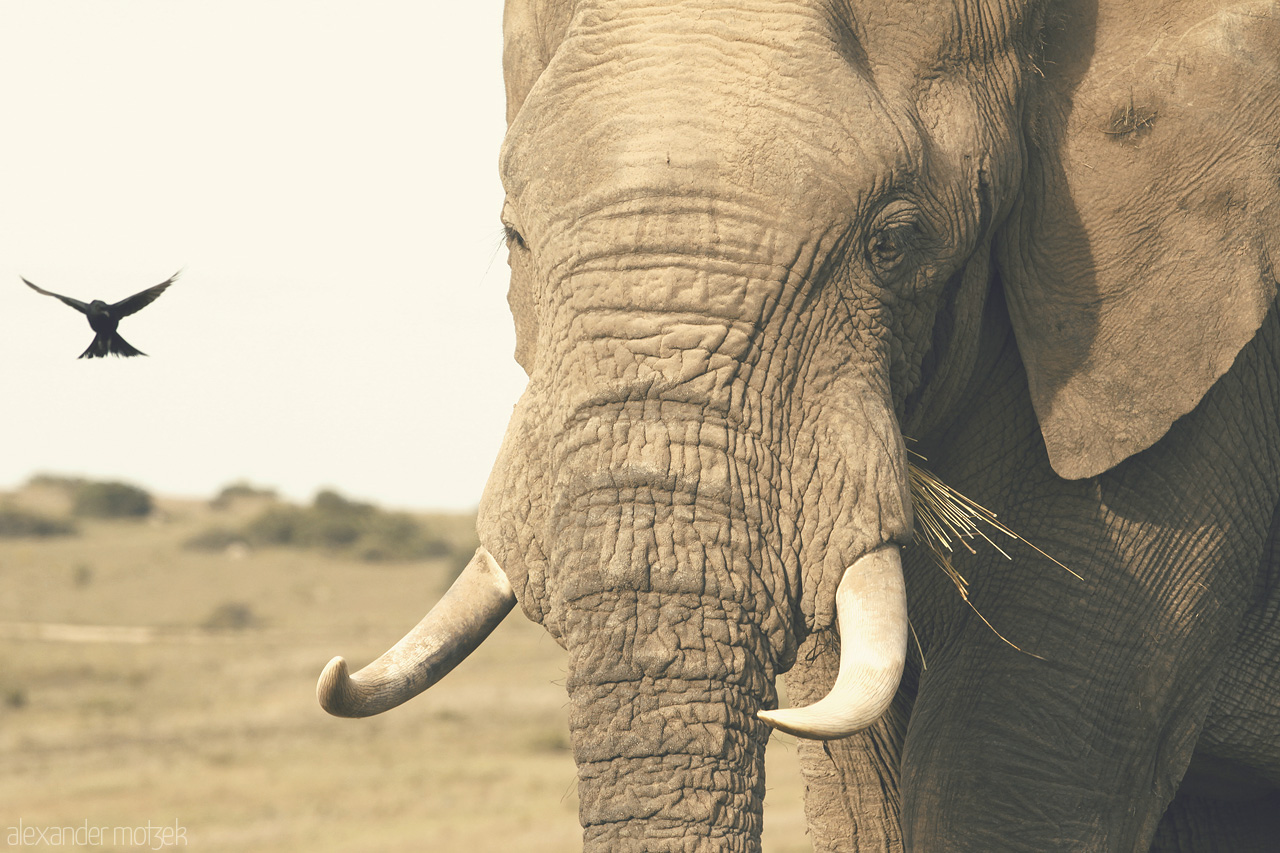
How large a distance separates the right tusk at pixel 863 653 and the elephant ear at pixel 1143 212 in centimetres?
85

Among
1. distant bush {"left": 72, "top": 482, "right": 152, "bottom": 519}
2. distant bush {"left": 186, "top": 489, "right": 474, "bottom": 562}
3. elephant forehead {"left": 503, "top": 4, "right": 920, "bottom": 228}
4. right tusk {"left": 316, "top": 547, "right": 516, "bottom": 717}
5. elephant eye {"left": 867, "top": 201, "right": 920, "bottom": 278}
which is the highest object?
distant bush {"left": 72, "top": 482, "right": 152, "bottom": 519}

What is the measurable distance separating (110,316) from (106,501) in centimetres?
5345

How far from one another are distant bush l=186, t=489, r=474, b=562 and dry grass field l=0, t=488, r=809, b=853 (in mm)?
6794

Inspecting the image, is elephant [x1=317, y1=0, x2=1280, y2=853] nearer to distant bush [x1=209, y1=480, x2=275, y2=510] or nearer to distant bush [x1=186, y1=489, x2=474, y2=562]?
distant bush [x1=186, y1=489, x2=474, y2=562]

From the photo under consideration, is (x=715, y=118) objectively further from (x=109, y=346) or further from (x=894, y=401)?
(x=109, y=346)

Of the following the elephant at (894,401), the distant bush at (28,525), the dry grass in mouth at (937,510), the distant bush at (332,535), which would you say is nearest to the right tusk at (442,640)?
the elephant at (894,401)

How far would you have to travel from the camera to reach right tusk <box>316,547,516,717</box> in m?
2.88

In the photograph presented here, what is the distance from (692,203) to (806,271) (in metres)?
0.25

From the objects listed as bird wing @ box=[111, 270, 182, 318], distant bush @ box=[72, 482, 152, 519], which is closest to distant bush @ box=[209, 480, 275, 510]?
distant bush @ box=[72, 482, 152, 519]

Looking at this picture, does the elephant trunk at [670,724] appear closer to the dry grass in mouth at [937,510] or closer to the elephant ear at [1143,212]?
the dry grass in mouth at [937,510]

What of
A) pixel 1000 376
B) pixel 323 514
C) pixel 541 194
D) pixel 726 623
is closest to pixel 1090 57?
pixel 1000 376

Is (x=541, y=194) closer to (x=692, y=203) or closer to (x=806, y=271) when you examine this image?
(x=692, y=203)

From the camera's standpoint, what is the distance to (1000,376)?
3.43 metres

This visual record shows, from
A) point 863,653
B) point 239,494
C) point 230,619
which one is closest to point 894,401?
point 863,653
